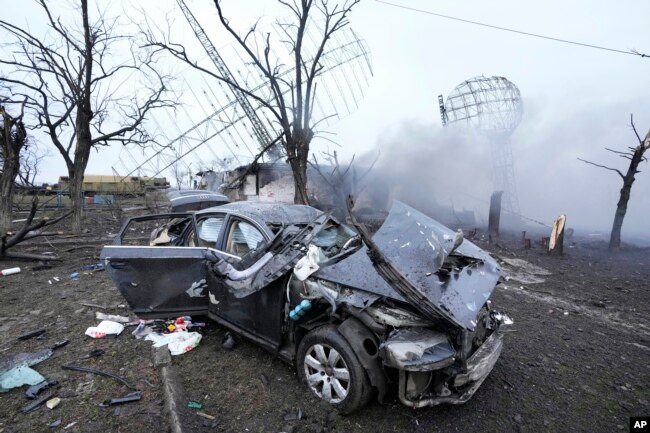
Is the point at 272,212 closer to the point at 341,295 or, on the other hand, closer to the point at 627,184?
the point at 341,295

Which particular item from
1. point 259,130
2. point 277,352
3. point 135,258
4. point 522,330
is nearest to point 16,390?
point 135,258

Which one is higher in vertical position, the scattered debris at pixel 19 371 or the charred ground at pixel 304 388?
the scattered debris at pixel 19 371

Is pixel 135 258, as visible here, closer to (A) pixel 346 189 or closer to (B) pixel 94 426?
(B) pixel 94 426

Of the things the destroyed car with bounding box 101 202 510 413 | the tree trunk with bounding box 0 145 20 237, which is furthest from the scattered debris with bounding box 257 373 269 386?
the tree trunk with bounding box 0 145 20 237

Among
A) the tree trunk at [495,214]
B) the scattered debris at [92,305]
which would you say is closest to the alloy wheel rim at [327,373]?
the scattered debris at [92,305]

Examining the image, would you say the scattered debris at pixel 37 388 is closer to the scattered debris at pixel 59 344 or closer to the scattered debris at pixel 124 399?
the scattered debris at pixel 124 399

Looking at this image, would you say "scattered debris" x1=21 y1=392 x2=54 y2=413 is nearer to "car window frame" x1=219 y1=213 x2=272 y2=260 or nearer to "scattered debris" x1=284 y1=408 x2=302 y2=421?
"car window frame" x1=219 y1=213 x2=272 y2=260

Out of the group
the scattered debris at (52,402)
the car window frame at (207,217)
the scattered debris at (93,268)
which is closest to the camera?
the scattered debris at (52,402)

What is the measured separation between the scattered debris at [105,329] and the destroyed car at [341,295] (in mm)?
553

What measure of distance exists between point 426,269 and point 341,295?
2.44ft

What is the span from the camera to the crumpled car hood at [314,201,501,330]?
2617 mm

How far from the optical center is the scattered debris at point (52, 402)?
281 cm

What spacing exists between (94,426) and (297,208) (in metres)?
2.94

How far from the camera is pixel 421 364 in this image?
90.8 inches
